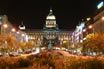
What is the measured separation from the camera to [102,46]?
61688mm

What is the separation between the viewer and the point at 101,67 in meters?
14.3

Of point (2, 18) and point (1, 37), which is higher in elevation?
point (2, 18)

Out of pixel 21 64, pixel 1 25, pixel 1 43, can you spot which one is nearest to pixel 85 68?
pixel 21 64

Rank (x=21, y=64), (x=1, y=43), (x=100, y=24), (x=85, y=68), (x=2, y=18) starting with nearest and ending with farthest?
(x=85, y=68), (x=21, y=64), (x=1, y=43), (x=100, y=24), (x=2, y=18)

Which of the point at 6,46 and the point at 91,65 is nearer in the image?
the point at 91,65

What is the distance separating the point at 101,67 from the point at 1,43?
2325 inches

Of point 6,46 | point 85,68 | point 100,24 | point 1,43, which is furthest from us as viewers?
point 100,24

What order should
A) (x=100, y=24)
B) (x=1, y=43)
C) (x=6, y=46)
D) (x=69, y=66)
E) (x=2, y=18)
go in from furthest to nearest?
(x=2, y=18)
(x=100, y=24)
(x=6, y=46)
(x=1, y=43)
(x=69, y=66)

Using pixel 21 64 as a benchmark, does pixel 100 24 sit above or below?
above

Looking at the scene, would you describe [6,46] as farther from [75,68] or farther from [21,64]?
[75,68]

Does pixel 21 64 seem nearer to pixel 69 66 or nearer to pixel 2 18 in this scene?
pixel 69 66

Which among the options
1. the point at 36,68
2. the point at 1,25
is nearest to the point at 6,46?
the point at 1,25

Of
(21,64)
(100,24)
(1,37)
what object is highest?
(100,24)

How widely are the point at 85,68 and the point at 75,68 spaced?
0.95 meters
